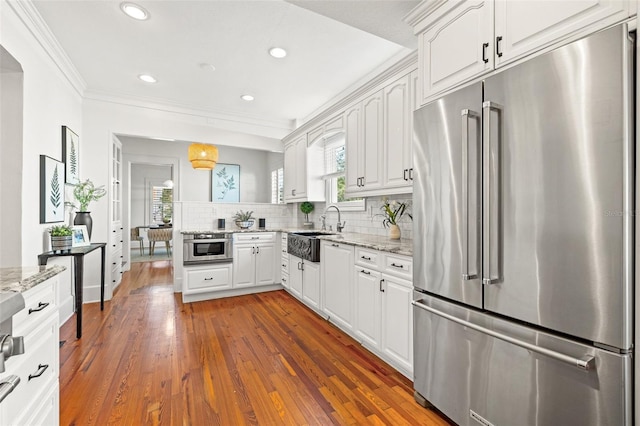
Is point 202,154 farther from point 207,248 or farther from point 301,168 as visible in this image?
point 301,168

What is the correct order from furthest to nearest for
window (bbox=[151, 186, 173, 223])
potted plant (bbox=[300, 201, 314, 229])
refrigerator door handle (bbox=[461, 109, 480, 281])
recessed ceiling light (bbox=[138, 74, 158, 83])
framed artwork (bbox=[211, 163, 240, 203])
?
window (bbox=[151, 186, 173, 223]), framed artwork (bbox=[211, 163, 240, 203]), potted plant (bbox=[300, 201, 314, 229]), recessed ceiling light (bbox=[138, 74, 158, 83]), refrigerator door handle (bbox=[461, 109, 480, 281])

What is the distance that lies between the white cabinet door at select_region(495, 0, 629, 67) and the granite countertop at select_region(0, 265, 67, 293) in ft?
7.38

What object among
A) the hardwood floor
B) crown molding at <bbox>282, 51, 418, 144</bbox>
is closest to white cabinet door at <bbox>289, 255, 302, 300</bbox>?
the hardwood floor

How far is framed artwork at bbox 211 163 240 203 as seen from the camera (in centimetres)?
715

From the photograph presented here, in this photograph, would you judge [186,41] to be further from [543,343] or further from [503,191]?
[543,343]

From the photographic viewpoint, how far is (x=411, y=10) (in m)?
1.91

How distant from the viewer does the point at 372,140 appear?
2889 millimetres

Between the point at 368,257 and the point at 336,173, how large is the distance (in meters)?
1.86

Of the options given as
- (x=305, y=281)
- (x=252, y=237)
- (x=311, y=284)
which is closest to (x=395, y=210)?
(x=311, y=284)

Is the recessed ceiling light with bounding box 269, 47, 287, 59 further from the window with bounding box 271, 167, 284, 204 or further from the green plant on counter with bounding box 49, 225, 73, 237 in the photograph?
the window with bounding box 271, 167, 284, 204

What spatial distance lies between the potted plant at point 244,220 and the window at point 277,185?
218 centimetres

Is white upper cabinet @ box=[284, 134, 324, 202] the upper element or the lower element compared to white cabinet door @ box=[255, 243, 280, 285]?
upper

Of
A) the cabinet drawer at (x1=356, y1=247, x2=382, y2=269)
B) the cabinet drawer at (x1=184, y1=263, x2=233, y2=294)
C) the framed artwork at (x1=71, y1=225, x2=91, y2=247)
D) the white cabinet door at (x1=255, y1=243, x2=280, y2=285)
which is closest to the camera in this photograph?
the cabinet drawer at (x1=356, y1=247, x2=382, y2=269)

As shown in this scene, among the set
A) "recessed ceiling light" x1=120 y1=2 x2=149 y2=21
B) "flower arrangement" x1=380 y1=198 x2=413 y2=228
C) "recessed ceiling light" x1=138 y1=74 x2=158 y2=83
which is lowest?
"flower arrangement" x1=380 y1=198 x2=413 y2=228
